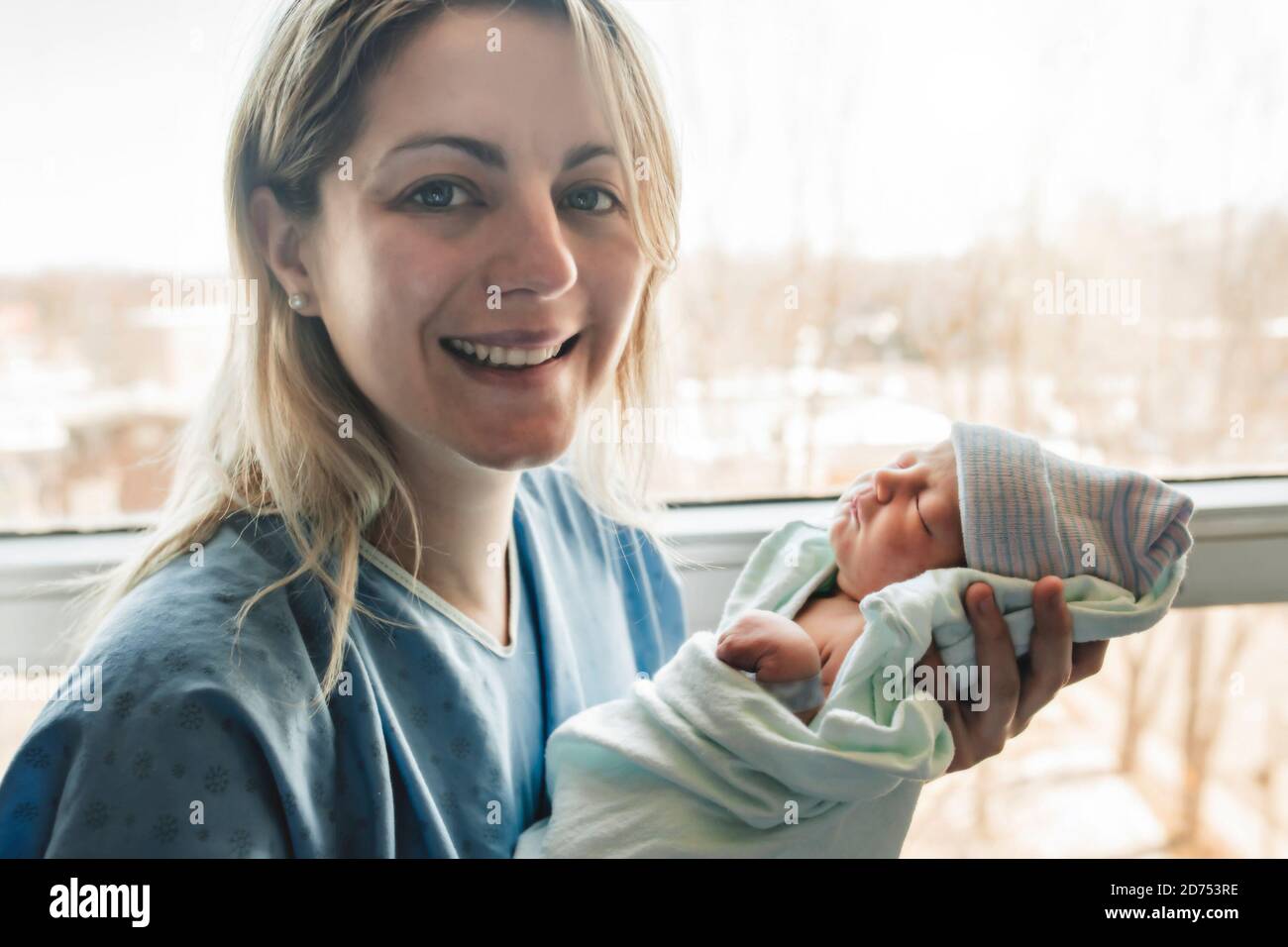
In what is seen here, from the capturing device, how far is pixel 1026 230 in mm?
1391

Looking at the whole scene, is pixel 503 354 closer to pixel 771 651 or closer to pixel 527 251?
pixel 527 251

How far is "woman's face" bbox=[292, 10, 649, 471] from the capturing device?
0.81 meters

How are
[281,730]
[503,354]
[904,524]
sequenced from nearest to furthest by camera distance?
[281,730] < [503,354] < [904,524]

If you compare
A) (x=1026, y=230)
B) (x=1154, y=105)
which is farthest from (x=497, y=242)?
(x=1154, y=105)

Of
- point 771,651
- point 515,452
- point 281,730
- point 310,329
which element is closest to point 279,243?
point 310,329

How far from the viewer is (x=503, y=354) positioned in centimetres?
87

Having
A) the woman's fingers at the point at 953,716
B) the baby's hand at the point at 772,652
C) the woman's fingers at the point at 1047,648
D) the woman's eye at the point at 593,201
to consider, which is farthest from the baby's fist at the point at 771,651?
the woman's eye at the point at 593,201

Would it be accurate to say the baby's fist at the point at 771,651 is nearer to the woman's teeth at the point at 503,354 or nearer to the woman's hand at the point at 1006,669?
the woman's hand at the point at 1006,669

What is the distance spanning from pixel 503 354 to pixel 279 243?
239mm

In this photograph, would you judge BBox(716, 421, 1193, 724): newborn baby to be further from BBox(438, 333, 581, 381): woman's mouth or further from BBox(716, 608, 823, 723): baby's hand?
BBox(438, 333, 581, 381): woman's mouth

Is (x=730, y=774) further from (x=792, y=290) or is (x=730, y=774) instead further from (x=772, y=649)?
(x=792, y=290)

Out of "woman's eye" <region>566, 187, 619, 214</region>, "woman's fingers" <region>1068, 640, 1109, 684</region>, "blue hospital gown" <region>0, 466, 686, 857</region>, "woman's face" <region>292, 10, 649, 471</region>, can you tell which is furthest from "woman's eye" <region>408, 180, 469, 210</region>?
"woman's fingers" <region>1068, 640, 1109, 684</region>

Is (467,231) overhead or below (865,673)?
overhead

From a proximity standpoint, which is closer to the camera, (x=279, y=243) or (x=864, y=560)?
(x=279, y=243)
